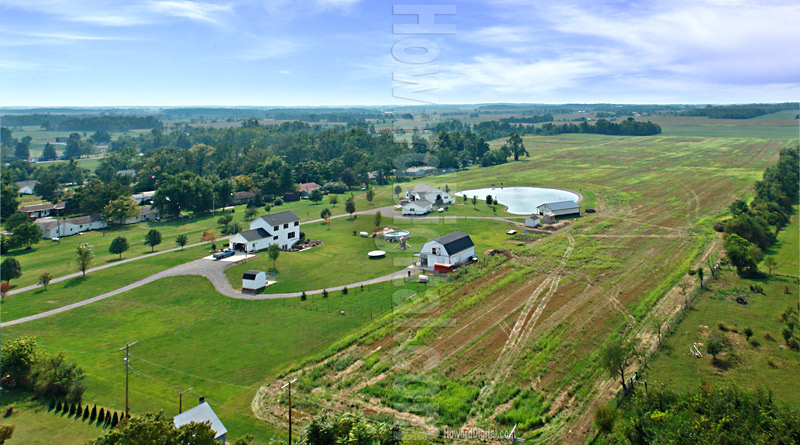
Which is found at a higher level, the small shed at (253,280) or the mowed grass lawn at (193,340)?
the small shed at (253,280)

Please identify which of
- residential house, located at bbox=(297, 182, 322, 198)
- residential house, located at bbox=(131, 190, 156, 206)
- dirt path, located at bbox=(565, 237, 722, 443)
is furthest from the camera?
residential house, located at bbox=(297, 182, 322, 198)

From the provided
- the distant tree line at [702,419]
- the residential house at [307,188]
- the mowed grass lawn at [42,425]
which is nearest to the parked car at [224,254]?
the mowed grass lawn at [42,425]

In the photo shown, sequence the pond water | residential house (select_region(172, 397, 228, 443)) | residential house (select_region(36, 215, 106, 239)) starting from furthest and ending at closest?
the pond water
residential house (select_region(36, 215, 106, 239))
residential house (select_region(172, 397, 228, 443))

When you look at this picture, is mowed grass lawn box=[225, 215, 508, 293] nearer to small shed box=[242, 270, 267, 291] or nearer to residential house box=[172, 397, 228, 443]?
small shed box=[242, 270, 267, 291]

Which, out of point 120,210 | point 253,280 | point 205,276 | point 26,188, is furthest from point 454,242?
point 26,188

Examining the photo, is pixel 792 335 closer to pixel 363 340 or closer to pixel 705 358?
pixel 705 358

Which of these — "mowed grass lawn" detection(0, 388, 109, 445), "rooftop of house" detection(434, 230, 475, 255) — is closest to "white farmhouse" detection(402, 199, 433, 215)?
"rooftop of house" detection(434, 230, 475, 255)

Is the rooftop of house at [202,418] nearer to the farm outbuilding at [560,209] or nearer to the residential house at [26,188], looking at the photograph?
the farm outbuilding at [560,209]

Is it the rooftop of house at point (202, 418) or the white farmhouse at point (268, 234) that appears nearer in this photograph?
the rooftop of house at point (202, 418)
